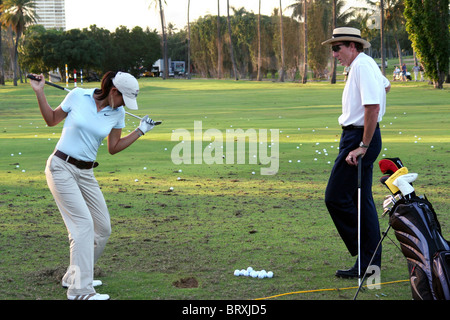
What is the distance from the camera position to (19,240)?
7.77 metres

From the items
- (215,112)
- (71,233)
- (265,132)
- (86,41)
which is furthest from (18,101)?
(86,41)

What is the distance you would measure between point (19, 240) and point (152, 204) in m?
2.62

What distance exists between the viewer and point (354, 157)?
5961 mm

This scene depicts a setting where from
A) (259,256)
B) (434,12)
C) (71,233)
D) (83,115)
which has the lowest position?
(259,256)

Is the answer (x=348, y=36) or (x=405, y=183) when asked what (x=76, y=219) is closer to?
(x=405, y=183)

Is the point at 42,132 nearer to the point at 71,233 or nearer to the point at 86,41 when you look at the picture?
the point at 71,233

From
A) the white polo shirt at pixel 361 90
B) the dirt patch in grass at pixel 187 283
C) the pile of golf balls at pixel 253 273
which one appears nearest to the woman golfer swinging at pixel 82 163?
the dirt patch in grass at pixel 187 283

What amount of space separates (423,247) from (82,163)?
116 inches

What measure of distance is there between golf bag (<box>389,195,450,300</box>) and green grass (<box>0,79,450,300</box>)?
1.84 feet

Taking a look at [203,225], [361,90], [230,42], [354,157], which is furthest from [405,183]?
[230,42]

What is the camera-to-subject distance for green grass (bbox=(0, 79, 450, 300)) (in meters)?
5.97

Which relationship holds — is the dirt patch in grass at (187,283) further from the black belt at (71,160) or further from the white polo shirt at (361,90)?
the white polo shirt at (361,90)

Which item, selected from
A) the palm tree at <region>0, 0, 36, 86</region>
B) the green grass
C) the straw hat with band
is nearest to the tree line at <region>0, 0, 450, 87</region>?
the palm tree at <region>0, 0, 36, 86</region>

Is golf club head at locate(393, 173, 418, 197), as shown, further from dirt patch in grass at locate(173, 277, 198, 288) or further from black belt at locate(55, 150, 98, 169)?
black belt at locate(55, 150, 98, 169)
